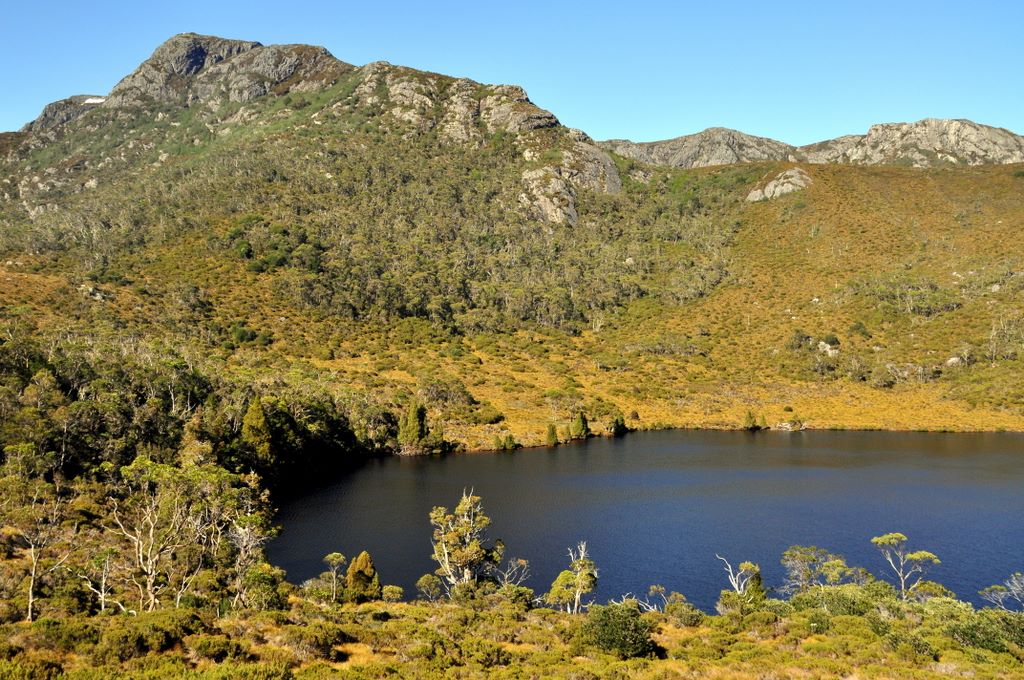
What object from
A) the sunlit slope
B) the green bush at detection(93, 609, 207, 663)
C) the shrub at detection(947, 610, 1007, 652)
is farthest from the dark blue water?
the sunlit slope

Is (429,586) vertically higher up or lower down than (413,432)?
lower down

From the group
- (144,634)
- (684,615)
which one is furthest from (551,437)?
(144,634)

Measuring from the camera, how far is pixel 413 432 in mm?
108688

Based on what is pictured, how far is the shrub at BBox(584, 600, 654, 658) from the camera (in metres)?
33.1

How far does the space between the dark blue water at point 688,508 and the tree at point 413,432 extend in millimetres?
4683

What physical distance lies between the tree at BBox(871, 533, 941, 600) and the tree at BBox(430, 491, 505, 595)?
1158 inches

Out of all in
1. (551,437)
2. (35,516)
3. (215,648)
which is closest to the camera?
(215,648)

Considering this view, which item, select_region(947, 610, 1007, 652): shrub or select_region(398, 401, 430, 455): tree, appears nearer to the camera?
select_region(947, 610, 1007, 652): shrub

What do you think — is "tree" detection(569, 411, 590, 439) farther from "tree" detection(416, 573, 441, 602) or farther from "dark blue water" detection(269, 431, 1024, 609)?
"tree" detection(416, 573, 441, 602)

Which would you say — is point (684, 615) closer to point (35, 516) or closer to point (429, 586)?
point (429, 586)

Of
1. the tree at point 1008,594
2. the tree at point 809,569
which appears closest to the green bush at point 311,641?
the tree at point 809,569

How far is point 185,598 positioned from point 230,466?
39499mm

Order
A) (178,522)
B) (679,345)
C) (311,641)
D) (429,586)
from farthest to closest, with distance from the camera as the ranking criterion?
(679,345) → (429,586) → (178,522) → (311,641)

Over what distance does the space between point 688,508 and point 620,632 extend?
41893 millimetres
